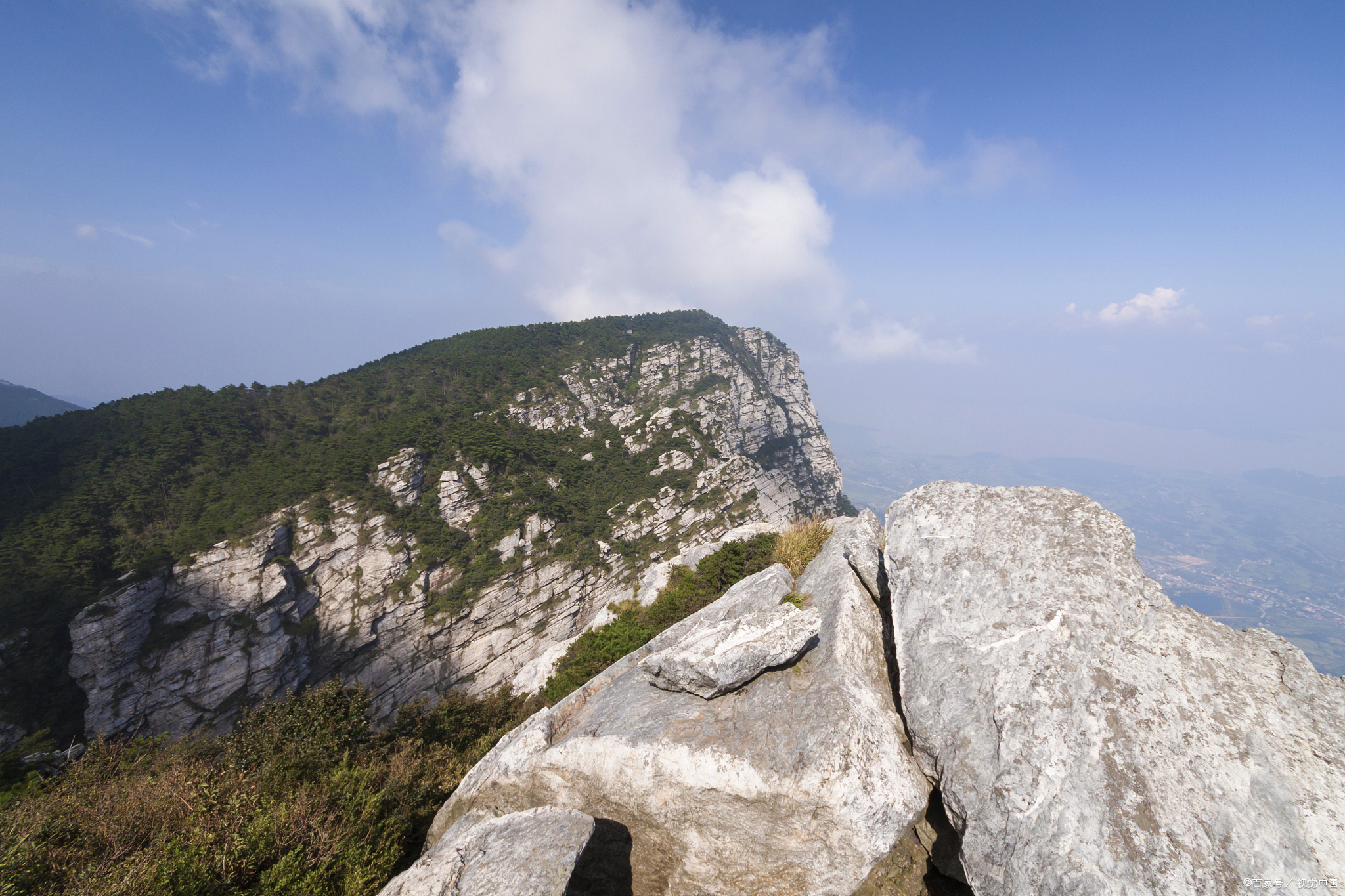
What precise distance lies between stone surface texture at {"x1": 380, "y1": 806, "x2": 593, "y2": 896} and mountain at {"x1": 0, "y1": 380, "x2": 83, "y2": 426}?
238m

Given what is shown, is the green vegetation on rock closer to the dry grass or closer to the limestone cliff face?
the dry grass

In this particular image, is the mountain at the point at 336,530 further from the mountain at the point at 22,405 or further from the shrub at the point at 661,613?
the mountain at the point at 22,405

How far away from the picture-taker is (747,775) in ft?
21.8

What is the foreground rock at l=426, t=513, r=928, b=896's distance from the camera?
6340 mm

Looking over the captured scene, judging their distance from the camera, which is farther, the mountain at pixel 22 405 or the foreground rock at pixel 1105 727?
the mountain at pixel 22 405

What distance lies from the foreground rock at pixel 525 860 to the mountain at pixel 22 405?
782ft

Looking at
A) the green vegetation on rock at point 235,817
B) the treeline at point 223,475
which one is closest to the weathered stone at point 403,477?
the treeline at point 223,475

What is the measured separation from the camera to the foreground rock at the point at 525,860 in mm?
6309

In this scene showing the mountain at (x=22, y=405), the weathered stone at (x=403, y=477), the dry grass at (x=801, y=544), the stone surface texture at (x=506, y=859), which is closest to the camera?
the stone surface texture at (x=506, y=859)

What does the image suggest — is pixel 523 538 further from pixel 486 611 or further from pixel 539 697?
pixel 539 697

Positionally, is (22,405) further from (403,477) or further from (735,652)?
(735,652)

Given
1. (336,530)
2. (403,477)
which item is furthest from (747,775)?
(403,477)

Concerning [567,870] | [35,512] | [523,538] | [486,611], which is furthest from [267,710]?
[35,512]

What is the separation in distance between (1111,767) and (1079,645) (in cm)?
152
